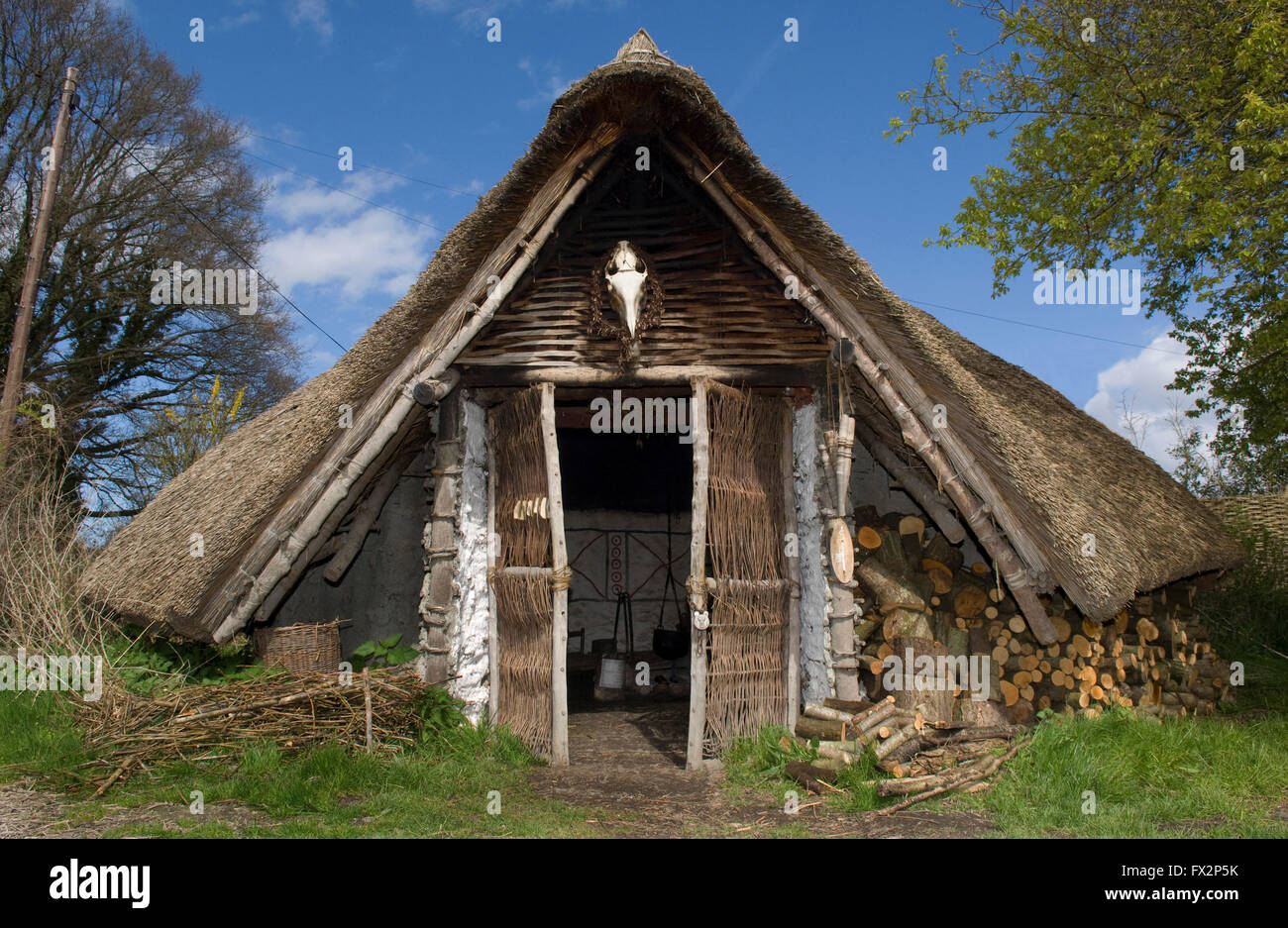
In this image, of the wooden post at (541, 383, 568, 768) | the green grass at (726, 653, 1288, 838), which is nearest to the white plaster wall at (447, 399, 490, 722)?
the wooden post at (541, 383, 568, 768)

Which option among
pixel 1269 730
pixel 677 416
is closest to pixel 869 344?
pixel 677 416

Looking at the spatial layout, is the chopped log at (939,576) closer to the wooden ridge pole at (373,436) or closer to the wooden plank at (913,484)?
the wooden plank at (913,484)

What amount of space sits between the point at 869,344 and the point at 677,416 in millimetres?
1682

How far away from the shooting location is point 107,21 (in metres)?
17.5

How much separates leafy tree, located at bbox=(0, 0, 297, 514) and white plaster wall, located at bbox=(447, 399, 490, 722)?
12.2 metres

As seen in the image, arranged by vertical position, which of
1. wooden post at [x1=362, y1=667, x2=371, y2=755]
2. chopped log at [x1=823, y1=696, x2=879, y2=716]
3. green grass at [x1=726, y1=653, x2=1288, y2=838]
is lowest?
green grass at [x1=726, y1=653, x2=1288, y2=838]

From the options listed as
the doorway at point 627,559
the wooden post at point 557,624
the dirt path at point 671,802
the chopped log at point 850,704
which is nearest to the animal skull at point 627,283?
the wooden post at point 557,624

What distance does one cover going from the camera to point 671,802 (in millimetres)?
5312

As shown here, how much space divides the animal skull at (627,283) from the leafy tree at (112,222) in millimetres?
13416

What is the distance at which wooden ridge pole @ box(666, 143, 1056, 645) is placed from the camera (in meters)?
5.79

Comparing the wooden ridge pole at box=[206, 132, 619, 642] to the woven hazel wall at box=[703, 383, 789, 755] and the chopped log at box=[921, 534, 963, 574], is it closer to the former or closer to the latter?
the woven hazel wall at box=[703, 383, 789, 755]

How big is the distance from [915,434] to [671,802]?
2956mm

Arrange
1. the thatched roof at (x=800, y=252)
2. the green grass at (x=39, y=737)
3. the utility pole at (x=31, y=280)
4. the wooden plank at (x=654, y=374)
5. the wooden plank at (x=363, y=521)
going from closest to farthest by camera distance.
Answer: the green grass at (x=39, y=737), the thatched roof at (x=800, y=252), the wooden plank at (x=654, y=374), the wooden plank at (x=363, y=521), the utility pole at (x=31, y=280)

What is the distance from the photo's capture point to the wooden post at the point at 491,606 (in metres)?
6.49
